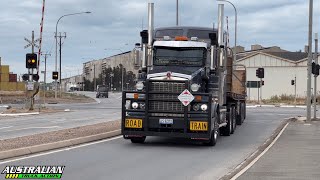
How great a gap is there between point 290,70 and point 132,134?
76.1 m

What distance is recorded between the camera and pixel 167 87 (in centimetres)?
1666

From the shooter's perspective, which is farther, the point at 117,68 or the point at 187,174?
the point at 117,68

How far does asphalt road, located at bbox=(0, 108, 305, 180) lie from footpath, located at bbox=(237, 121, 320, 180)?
706 mm

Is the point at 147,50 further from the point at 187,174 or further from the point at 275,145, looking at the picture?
the point at 187,174

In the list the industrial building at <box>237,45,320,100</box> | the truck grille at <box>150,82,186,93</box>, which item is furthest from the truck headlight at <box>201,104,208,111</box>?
the industrial building at <box>237,45,320,100</box>

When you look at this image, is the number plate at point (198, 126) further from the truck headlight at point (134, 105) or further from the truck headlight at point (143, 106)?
the truck headlight at point (134, 105)

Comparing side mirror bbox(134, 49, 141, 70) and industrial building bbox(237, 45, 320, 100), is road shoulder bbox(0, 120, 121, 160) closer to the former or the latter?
side mirror bbox(134, 49, 141, 70)

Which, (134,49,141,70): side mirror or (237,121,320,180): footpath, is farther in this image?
(134,49,141,70): side mirror

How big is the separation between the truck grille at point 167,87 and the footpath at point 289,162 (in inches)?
127

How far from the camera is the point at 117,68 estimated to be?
17250cm

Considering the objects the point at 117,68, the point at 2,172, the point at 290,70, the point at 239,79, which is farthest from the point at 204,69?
the point at 117,68

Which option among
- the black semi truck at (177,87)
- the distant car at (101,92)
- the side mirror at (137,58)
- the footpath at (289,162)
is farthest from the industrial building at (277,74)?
the side mirror at (137,58)

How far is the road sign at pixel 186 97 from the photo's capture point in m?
16.1

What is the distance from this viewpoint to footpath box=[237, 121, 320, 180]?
1105 cm
